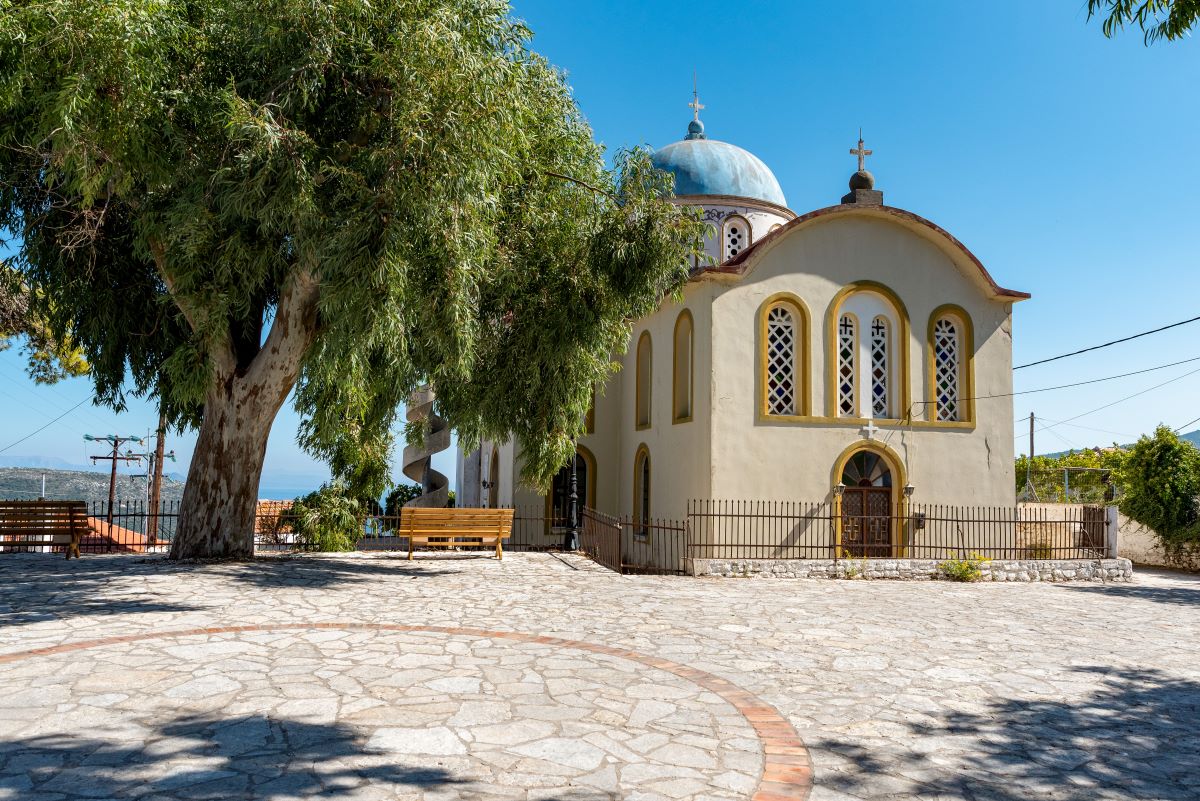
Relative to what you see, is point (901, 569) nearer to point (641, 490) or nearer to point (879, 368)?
point (879, 368)

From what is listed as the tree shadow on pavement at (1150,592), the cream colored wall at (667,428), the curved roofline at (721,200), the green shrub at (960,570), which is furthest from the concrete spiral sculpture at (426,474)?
the tree shadow on pavement at (1150,592)

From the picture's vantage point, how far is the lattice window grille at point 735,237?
942 inches

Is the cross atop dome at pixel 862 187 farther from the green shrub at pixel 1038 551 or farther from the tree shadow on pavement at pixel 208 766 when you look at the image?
the tree shadow on pavement at pixel 208 766

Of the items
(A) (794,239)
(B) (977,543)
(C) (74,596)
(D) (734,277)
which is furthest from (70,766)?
(B) (977,543)

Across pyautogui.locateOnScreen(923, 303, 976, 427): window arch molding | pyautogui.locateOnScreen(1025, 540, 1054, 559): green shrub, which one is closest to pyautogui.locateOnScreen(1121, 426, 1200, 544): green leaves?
pyautogui.locateOnScreen(1025, 540, 1054, 559): green shrub

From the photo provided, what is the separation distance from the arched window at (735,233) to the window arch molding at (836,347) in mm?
6373

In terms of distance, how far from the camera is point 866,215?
18.2 metres

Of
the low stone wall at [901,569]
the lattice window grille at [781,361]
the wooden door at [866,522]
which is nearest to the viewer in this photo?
the low stone wall at [901,569]

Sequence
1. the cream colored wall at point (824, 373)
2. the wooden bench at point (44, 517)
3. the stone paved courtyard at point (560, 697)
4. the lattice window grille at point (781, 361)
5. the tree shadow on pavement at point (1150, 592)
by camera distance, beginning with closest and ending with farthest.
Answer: the stone paved courtyard at point (560, 697) → the wooden bench at point (44, 517) → the tree shadow on pavement at point (1150, 592) → the cream colored wall at point (824, 373) → the lattice window grille at point (781, 361)

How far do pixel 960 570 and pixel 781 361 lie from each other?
514 cm

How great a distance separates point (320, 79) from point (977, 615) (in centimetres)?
1031

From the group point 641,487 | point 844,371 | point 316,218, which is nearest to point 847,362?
point 844,371

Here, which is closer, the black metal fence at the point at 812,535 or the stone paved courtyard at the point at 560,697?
the stone paved courtyard at the point at 560,697

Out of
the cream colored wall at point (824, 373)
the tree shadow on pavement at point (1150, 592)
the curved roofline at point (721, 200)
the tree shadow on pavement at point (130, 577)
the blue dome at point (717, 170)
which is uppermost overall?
the blue dome at point (717, 170)
